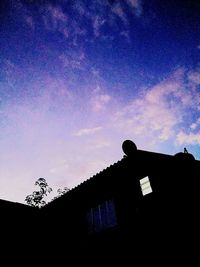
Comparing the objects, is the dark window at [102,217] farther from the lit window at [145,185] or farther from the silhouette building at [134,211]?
the lit window at [145,185]

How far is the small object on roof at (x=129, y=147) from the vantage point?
1100 cm

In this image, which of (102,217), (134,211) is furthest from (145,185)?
(102,217)

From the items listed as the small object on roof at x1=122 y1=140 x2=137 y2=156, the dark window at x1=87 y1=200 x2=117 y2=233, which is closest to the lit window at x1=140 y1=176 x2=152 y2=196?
the small object on roof at x1=122 y1=140 x2=137 y2=156

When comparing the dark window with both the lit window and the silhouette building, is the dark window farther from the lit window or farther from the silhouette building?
the lit window

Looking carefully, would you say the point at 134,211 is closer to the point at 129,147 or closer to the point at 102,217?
the point at 102,217

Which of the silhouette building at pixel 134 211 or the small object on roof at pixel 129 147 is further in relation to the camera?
the small object on roof at pixel 129 147

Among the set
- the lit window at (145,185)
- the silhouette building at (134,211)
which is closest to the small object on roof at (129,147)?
the silhouette building at (134,211)

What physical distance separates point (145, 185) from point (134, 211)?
140 cm

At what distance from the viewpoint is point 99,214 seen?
37.3 feet

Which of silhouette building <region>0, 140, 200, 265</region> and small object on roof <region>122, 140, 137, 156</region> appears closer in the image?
silhouette building <region>0, 140, 200, 265</region>

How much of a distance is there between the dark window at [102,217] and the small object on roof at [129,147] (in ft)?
9.04

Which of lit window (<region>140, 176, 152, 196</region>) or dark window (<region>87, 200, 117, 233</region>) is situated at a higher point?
lit window (<region>140, 176, 152, 196</region>)

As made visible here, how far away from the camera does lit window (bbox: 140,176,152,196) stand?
1042 cm

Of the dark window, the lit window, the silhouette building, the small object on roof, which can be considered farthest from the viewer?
the small object on roof
